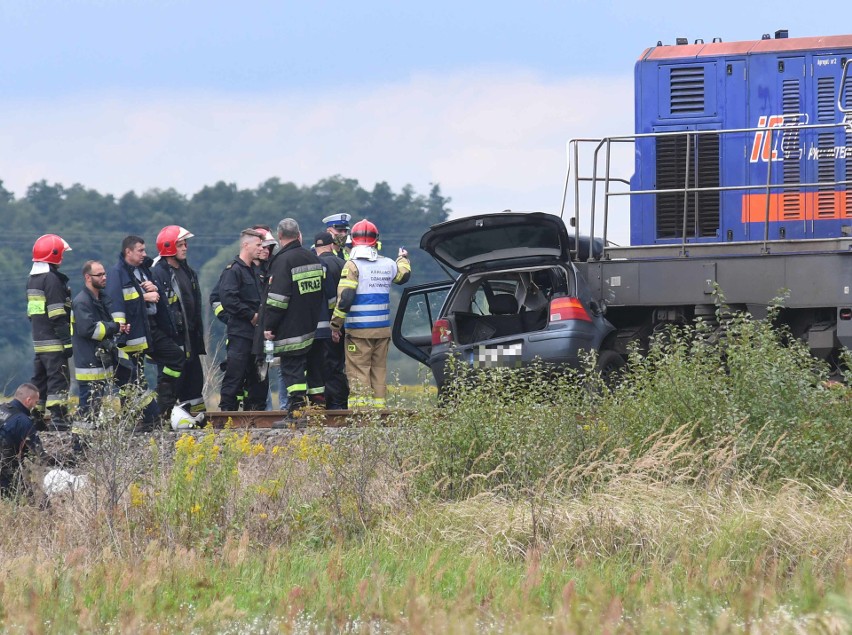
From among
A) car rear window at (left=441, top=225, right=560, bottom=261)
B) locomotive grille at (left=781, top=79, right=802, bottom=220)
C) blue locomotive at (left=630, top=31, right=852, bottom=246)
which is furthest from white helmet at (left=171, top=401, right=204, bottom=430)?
locomotive grille at (left=781, top=79, right=802, bottom=220)

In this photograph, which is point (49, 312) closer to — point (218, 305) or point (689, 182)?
point (218, 305)

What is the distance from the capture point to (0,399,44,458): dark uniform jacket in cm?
902

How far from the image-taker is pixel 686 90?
1320 cm

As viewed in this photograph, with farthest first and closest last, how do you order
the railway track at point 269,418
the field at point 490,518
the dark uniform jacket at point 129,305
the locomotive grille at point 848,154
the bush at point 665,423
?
the locomotive grille at point 848,154
the dark uniform jacket at point 129,305
the railway track at point 269,418
the bush at point 665,423
the field at point 490,518

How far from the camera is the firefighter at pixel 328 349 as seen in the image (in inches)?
497

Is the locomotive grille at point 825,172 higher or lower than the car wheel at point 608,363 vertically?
higher

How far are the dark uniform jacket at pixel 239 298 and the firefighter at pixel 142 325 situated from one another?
2.03ft

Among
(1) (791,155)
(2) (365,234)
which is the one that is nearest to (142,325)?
(2) (365,234)

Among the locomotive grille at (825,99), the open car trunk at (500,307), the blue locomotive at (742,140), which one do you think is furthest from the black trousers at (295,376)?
the locomotive grille at (825,99)

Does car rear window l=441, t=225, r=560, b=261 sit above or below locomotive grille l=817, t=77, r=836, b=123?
below

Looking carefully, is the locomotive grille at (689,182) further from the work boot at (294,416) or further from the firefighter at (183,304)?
the firefighter at (183,304)

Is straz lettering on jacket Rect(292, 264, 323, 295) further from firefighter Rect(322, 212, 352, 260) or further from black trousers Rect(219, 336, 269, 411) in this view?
firefighter Rect(322, 212, 352, 260)

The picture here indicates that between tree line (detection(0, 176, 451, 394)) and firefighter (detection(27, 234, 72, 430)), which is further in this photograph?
tree line (detection(0, 176, 451, 394))

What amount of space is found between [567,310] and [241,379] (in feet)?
12.0
